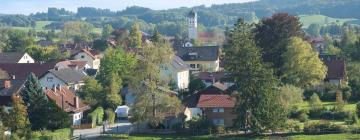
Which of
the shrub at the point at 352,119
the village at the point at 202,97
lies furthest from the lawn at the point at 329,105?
the shrub at the point at 352,119

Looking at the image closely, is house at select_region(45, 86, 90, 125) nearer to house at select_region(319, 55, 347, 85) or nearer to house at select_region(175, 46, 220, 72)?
house at select_region(319, 55, 347, 85)

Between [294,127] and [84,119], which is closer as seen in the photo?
[294,127]

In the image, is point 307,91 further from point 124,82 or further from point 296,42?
point 124,82

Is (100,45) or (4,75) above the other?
(100,45)

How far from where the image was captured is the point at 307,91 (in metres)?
69.6

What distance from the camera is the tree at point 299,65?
222 feet

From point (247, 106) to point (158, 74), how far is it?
800 centimetres

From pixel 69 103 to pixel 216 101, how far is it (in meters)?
13.4

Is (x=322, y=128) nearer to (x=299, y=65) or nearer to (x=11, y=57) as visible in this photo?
(x=299, y=65)

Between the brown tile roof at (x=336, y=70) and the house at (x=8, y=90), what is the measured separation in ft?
120

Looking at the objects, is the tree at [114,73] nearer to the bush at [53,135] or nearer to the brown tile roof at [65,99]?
the brown tile roof at [65,99]

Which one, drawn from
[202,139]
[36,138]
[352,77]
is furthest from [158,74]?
[352,77]

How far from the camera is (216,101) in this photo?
5712cm

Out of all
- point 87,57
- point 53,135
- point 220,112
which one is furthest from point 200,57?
point 53,135
